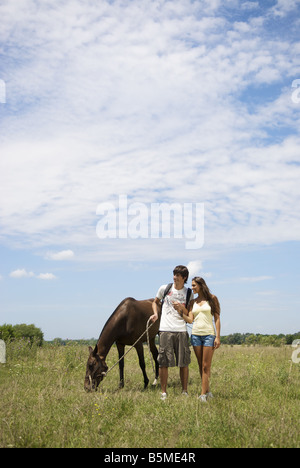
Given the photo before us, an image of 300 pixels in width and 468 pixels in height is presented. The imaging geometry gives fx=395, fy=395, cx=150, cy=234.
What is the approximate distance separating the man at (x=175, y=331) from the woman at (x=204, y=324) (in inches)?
5.8

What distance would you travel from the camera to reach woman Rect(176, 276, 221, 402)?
6.70 meters

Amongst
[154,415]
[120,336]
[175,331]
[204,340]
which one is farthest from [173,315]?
[120,336]

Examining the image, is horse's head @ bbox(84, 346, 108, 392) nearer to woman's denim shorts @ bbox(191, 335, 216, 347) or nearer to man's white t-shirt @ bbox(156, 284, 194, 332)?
man's white t-shirt @ bbox(156, 284, 194, 332)

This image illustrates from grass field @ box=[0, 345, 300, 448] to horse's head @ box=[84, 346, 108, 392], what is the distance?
0.31m

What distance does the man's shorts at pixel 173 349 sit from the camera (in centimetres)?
691

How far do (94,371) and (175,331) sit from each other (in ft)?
7.70

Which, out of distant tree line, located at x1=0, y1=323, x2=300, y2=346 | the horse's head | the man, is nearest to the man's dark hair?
the man

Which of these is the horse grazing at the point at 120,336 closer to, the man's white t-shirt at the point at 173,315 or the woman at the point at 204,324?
the man's white t-shirt at the point at 173,315

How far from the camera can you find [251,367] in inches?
425

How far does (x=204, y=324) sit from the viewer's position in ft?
22.1

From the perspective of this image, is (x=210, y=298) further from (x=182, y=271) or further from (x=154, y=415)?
(x=154, y=415)

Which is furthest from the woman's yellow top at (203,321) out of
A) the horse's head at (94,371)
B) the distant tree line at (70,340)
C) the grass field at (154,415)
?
the distant tree line at (70,340)
